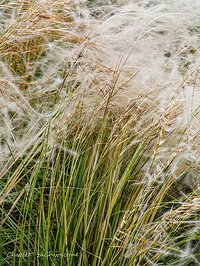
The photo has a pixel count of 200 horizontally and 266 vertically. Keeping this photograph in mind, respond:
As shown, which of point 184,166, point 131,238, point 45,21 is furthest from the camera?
point 45,21

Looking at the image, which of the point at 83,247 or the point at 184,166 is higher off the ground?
the point at 184,166

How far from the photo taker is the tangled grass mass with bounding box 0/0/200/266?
5.33 feet

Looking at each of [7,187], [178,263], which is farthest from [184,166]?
[7,187]

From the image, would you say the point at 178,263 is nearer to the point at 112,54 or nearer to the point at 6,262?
the point at 6,262

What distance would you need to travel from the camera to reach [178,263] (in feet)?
5.43

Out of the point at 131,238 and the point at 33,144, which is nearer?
the point at 131,238

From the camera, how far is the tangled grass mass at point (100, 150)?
162 centimetres

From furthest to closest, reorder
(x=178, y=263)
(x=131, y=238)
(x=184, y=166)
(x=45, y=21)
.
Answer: (x=45, y=21) < (x=184, y=166) < (x=178, y=263) < (x=131, y=238)

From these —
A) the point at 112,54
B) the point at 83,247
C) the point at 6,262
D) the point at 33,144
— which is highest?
the point at 112,54

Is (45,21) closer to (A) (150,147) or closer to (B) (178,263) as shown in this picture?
(A) (150,147)

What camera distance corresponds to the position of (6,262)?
1723 mm

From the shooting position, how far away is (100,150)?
1845 millimetres

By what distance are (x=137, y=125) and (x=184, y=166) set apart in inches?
7.4

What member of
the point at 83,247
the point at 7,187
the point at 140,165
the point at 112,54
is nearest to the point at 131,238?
the point at 83,247
